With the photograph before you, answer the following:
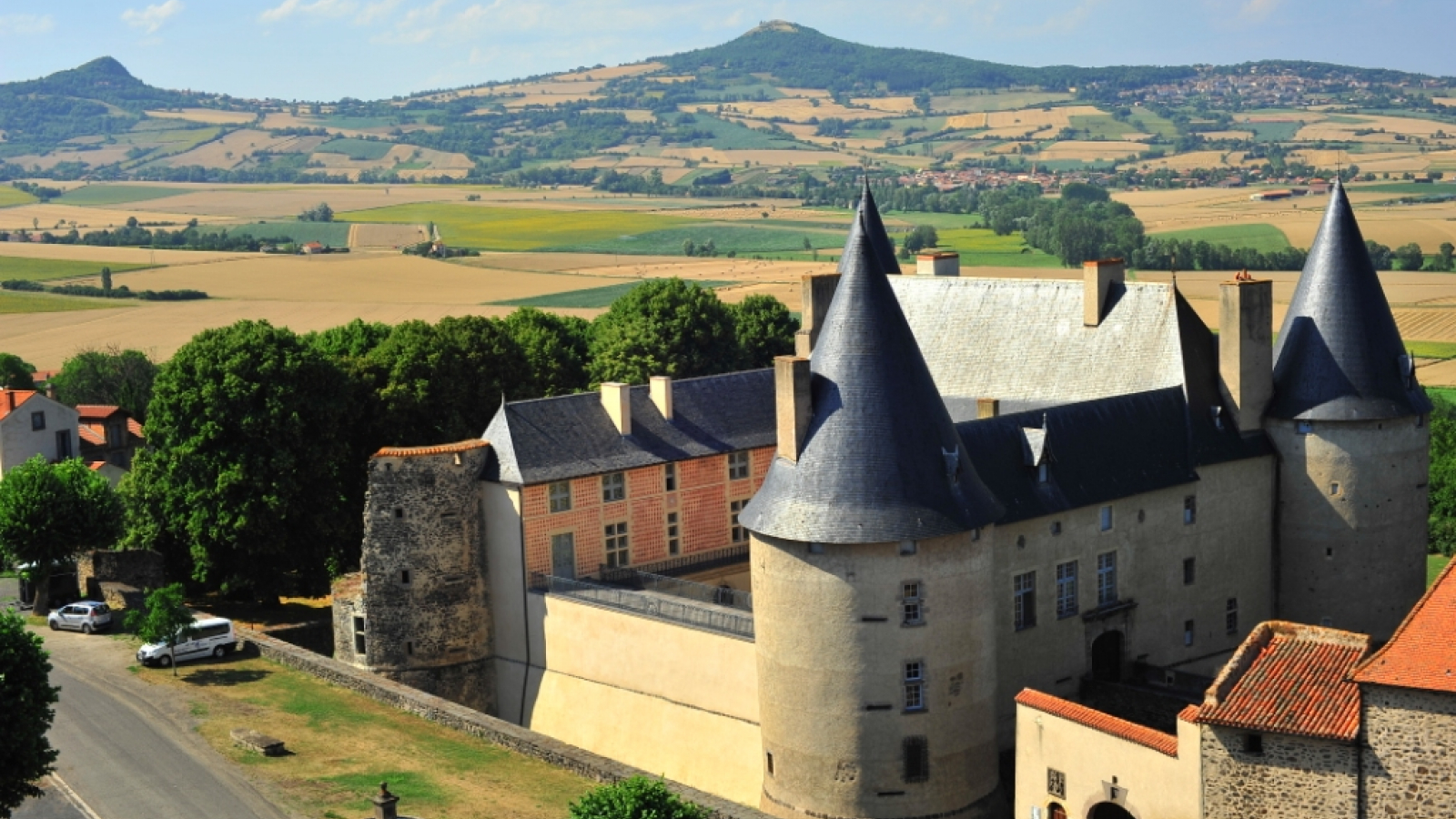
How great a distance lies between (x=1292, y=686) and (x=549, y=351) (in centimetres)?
3712

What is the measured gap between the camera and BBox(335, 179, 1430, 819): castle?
1356 inches

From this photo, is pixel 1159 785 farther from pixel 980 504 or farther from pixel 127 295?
pixel 127 295

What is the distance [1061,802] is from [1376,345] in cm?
1447

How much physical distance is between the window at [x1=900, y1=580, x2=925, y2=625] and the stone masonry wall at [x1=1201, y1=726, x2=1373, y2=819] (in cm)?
681

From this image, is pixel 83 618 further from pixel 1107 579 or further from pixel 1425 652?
pixel 1425 652

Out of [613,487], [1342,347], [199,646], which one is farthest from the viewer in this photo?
[613,487]

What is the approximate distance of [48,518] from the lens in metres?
48.8

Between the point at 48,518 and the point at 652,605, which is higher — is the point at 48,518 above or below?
above

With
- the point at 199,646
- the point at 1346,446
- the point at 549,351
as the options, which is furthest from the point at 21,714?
the point at 549,351

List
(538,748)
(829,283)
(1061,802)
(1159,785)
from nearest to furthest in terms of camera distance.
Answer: (1159,785) < (1061,802) < (538,748) < (829,283)

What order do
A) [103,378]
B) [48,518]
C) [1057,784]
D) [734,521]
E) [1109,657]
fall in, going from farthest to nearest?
[103,378]
[48,518]
[734,521]
[1109,657]
[1057,784]

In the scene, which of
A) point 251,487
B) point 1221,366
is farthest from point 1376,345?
point 251,487

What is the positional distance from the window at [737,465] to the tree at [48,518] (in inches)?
666

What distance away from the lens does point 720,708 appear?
1508 inches
